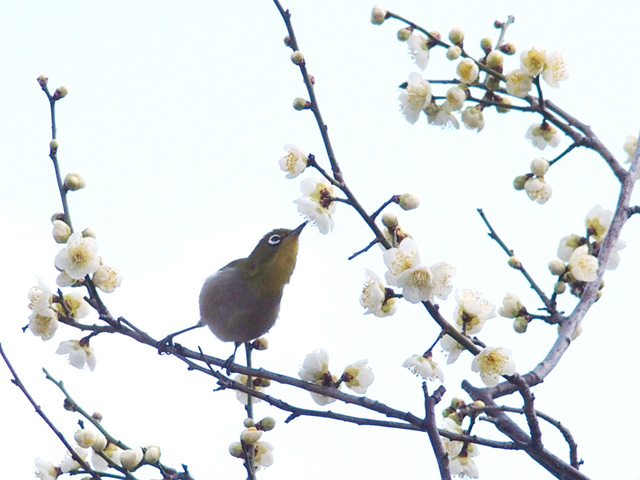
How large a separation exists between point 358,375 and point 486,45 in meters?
1.57

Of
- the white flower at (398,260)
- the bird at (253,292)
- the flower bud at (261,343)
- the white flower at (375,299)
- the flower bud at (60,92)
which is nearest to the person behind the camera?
the white flower at (398,260)

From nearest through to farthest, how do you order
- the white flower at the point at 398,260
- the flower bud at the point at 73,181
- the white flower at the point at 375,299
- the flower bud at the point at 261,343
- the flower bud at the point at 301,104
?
1. the white flower at the point at 398,260
2. the white flower at the point at 375,299
3. the flower bud at the point at 301,104
4. the flower bud at the point at 73,181
5. the flower bud at the point at 261,343

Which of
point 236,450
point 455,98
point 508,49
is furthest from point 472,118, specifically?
point 236,450

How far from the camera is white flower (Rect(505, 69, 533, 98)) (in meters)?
3.65

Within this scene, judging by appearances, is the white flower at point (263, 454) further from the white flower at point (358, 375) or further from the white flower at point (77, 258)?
the white flower at point (77, 258)

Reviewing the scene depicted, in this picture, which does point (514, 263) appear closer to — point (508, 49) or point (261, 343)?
point (508, 49)

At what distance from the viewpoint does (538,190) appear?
3965 mm

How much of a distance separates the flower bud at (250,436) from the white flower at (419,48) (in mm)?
1749

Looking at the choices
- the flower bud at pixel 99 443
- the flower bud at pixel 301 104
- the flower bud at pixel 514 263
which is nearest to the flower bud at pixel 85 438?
the flower bud at pixel 99 443

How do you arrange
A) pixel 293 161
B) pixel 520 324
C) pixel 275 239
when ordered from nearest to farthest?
pixel 293 161, pixel 520 324, pixel 275 239

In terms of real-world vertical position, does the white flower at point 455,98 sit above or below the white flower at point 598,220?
above

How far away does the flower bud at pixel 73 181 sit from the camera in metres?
3.37

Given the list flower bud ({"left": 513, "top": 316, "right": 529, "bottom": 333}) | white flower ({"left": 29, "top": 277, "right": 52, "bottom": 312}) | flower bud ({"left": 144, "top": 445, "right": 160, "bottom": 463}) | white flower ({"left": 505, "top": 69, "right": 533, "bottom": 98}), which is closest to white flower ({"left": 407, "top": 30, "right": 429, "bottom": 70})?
white flower ({"left": 505, "top": 69, "right": 533, "bottom": 98})

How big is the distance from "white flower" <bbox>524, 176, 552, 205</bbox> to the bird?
1.36 meters
